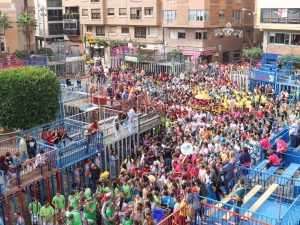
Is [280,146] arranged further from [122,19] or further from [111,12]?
[111,12]

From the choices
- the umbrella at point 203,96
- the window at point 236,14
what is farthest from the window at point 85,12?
the umbrella at point 203,96

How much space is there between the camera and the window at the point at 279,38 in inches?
1673

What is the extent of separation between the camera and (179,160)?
1781cm

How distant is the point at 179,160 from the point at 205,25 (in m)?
32.9

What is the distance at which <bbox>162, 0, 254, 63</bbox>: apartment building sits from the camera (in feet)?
157

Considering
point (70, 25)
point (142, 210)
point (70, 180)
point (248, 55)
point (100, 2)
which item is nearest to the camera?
point (142, 210)

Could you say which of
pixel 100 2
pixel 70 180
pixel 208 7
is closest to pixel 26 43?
pixel 100 2

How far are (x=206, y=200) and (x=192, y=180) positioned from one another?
2101mm

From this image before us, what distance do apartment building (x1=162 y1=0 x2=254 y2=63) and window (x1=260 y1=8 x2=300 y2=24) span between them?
6.40 m

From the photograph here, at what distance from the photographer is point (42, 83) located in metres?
23.9

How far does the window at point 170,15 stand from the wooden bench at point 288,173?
117 ft

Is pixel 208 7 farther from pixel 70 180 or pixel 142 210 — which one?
pixel 142 210

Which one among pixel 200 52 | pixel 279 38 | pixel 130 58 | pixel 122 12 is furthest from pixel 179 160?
pixel 122 12

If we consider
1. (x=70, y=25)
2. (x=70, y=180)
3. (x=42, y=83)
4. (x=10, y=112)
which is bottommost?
(x=70, y=180)
